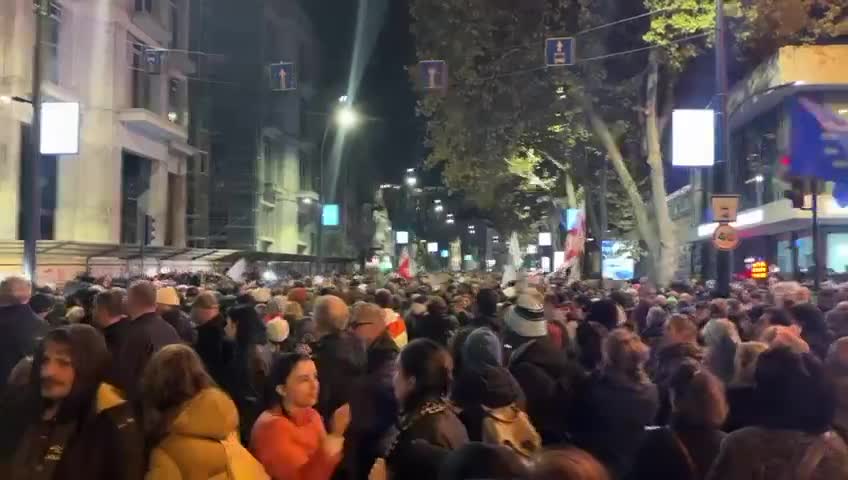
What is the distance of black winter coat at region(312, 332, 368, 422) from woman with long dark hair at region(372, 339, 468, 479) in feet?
5.59

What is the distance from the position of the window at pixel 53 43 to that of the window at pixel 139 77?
317 cm

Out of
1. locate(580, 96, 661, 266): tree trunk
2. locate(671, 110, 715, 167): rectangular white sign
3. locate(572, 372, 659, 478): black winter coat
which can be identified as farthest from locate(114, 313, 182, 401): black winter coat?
locate(580, 96, 661, 266): tree trunk

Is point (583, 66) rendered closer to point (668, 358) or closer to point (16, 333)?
point (668, 358)

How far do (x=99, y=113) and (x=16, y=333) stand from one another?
82.7 feet

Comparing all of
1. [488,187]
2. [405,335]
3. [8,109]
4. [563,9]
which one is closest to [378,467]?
[405,335]

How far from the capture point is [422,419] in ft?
13.3

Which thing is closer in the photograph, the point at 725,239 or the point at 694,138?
the point at 725,239

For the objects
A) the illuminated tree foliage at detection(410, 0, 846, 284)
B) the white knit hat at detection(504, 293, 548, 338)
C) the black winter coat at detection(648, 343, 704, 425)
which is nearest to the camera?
the black winter coat at detection(648, 343, 704, 425)

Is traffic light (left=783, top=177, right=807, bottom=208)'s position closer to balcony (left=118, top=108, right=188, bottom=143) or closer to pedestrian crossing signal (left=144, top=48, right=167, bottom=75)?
pedestrian crossing signal (left=144, top=48, right=167, bottom=75)

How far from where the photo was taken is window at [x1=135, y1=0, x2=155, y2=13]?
3412 centimetres

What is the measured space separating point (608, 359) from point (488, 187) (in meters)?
32.7

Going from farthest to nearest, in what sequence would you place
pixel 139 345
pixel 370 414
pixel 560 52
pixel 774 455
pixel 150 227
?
pixel 150 227
pixel 560 52
pixel 139 345
pixel 370 414
pixel 774 455

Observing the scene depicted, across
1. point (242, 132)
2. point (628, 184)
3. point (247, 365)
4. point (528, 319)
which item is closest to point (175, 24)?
point (242, 132)

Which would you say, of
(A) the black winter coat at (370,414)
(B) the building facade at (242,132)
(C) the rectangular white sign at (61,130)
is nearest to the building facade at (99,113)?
(C) the rectangular white sign at (61,130)
